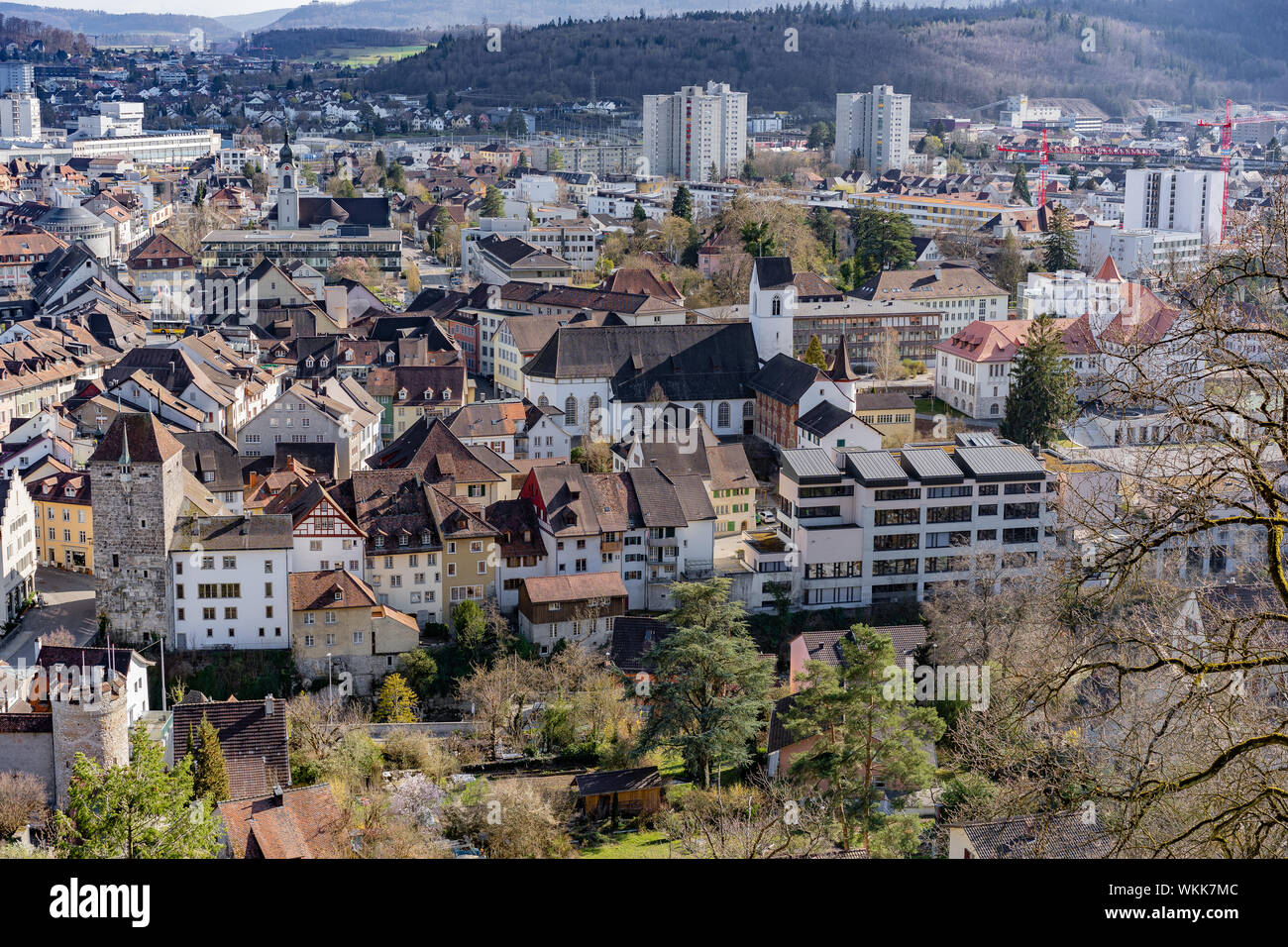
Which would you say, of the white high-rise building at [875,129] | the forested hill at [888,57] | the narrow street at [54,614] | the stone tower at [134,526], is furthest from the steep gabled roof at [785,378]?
the forested hill at [888,57]

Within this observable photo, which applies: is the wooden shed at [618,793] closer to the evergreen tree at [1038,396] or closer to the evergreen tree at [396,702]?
the evergreen tree at [396,702]

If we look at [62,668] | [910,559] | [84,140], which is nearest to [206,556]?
[62,668]

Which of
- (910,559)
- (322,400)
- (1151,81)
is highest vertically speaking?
(1151,81)

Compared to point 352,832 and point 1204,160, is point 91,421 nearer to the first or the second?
A: point 352,832

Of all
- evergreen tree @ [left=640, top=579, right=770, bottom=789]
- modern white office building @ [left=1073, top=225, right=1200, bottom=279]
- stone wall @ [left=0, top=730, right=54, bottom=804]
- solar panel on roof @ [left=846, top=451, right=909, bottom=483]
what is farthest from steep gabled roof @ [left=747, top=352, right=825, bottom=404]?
modern white office building @ [left=1073, top=225, right=1200, bottom=279]

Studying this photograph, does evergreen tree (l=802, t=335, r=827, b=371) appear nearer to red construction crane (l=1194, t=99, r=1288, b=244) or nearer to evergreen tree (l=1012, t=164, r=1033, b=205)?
evergreen tree (l=1012, t=164, r=1033, b=205)

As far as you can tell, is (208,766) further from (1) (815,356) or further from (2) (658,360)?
(1) (815,356)

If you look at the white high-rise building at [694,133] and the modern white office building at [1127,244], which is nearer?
the modern white office building at [1127,244]
